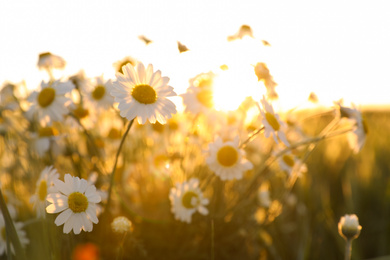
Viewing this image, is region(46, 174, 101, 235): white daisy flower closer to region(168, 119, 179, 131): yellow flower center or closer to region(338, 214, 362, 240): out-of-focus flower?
region(338, 214, 362, 240): out-of-focus flower

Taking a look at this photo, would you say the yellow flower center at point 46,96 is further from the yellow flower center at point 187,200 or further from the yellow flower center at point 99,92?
the yellow flower center at point 187,200

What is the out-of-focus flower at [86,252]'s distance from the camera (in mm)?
1225

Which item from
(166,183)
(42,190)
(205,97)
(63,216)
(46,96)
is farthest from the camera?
(166,183)

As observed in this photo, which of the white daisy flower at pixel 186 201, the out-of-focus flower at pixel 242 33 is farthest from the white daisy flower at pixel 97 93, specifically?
the out-of-focus flower at pixel 242 33

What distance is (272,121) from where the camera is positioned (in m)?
1.51

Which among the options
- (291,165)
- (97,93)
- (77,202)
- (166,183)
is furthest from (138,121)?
(166,183)

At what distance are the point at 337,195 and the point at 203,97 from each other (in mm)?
1595

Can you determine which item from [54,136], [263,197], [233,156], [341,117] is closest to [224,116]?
[233,156]

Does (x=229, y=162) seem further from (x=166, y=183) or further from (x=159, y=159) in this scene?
(x=166, y=183)

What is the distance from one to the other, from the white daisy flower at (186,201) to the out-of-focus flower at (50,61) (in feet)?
4.44

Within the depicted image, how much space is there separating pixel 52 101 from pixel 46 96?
0.11ft

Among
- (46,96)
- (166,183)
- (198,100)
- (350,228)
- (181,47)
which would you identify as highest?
(181,47)

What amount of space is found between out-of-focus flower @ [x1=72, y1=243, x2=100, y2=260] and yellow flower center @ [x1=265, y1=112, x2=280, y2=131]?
2.87 feet

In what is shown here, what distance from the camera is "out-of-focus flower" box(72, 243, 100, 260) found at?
48.2 inches
